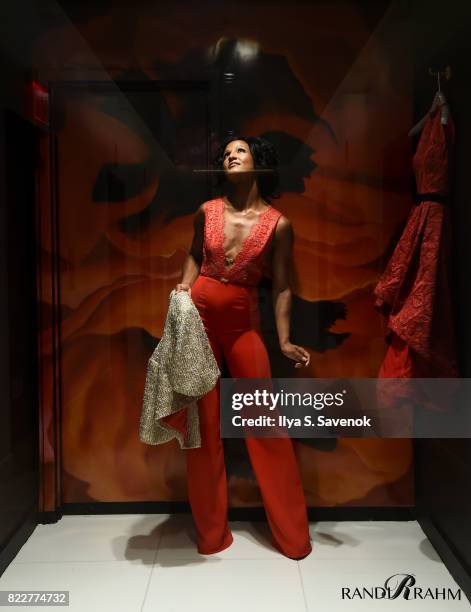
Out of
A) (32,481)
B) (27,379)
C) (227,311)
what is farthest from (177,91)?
(32,481)

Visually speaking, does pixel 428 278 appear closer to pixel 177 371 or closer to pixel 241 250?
pixel 241 250

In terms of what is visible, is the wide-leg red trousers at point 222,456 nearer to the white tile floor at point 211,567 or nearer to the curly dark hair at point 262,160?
the white tile floor at point 211,567

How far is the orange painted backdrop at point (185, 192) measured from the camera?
6.44 ft

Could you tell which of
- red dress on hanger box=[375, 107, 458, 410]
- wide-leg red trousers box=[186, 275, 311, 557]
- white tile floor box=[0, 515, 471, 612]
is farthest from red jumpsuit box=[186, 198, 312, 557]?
red dress on hanger box=[375, 107, 458, 410]

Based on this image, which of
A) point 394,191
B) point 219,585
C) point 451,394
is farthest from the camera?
point 394,191

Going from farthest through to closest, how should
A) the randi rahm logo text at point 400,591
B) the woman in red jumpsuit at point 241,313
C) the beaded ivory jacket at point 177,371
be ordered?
the woman in red jumpsuit at point 241,313 → the beaded ivory jacket at point 177,371 → the randi rahm logo text at point 400,591

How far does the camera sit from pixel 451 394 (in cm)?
174

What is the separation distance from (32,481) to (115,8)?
1863 millimetres

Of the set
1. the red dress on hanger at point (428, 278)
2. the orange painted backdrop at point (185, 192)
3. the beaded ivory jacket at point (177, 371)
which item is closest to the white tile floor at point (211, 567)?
the orange painted backdrop at point (185, 192)

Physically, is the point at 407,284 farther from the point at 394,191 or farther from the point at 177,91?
the point at 177,91

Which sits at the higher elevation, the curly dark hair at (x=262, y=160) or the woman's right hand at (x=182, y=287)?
the curly dark hair at (x=262, y=160)

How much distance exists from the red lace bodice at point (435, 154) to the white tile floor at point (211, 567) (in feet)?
4.38

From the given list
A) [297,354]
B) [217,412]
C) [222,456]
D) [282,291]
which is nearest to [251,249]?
[282,291]

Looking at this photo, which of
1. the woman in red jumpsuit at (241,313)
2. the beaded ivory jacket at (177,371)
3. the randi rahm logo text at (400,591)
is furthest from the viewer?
the woman in red jumpsuit at (241,313)
